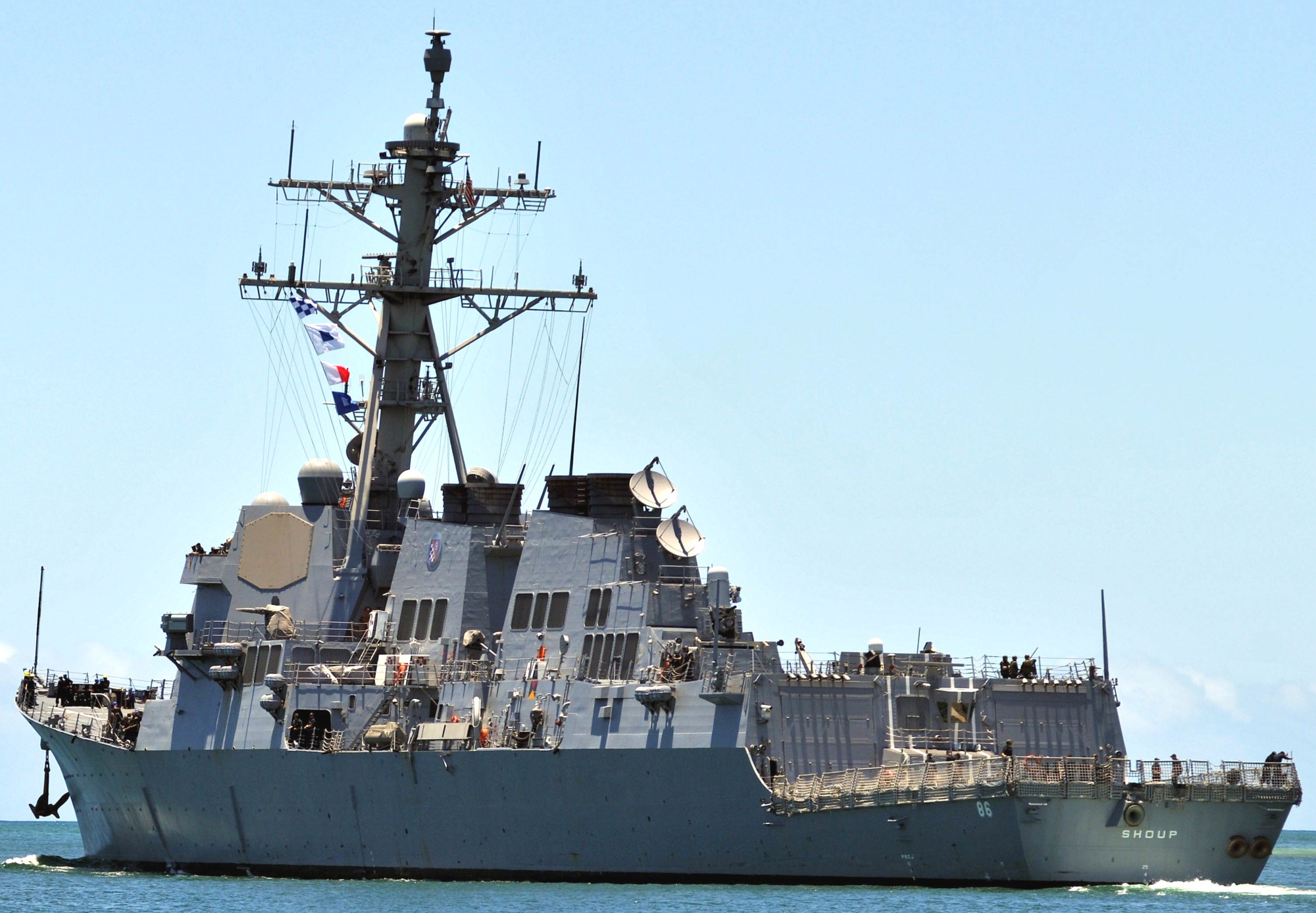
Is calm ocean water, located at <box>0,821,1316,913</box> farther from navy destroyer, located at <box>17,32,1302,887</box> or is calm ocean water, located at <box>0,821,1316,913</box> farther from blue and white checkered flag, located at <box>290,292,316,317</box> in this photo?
blue and white checkered flag, located at <box>290,292,316,317</box>

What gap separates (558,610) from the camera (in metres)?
41.4

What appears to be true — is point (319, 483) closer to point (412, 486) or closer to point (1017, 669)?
point (412, 486)

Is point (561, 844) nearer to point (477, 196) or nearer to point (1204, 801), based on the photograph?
point (1204, 801)

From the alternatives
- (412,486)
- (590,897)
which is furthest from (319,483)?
(590,897)

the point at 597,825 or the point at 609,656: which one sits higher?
the point at 609,656

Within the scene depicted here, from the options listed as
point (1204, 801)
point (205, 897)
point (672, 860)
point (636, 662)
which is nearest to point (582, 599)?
point (636, 662)

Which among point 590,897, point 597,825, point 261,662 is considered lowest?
point 590,897

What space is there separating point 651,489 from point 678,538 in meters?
1.12

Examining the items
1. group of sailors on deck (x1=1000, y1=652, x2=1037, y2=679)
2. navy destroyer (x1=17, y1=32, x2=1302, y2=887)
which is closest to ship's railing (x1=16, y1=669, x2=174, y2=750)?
navy destroyer (x1=17, y1=32, x2=1302, y2=887)

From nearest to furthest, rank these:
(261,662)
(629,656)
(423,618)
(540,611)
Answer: (629,656) < (540,611) < (423,618) < (261,662)

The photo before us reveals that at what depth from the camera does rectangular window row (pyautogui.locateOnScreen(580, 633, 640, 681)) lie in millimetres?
39406

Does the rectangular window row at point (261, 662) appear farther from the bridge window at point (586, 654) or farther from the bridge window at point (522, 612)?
the bridge window at point (586, 654)

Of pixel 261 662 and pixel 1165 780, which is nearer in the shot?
pixel 1165 780

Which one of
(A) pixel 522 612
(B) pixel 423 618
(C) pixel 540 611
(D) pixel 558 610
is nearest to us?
(D) pixel 558 610
